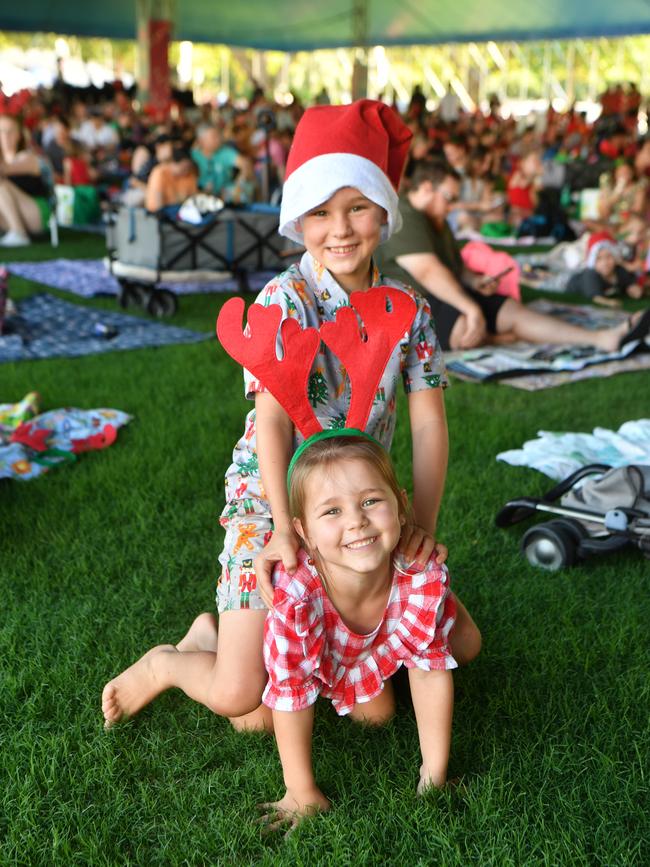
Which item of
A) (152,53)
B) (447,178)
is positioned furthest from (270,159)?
(152,53)

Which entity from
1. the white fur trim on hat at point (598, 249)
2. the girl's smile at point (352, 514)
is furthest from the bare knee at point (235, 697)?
the white fur trim on hat at point (598, 249)

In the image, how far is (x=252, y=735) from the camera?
2188mm

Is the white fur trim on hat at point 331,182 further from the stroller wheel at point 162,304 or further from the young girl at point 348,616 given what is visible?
the stroller wheel at point 162,304

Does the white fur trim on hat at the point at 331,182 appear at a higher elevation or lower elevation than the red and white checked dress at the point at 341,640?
higher

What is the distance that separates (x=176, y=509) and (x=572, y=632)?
Answer: 1.48 meters

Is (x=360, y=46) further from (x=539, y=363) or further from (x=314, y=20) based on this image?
(x=539, y=363)

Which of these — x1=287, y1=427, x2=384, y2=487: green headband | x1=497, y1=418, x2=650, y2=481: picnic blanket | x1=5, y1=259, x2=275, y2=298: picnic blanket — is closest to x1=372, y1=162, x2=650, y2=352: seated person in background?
x1=497, y1=418, x2=650, y2=481: picnic blanket

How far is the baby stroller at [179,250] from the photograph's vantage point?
267 inches

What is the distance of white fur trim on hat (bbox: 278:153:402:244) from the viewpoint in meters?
2.05

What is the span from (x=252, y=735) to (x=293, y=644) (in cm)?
45

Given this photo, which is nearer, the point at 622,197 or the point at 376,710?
the point at 376,710

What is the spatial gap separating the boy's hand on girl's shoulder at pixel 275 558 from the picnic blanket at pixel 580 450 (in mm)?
2056

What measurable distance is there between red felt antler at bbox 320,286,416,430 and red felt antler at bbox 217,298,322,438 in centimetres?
6

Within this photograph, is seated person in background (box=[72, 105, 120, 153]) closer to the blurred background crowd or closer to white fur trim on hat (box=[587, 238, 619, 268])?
the blurred background crowd
